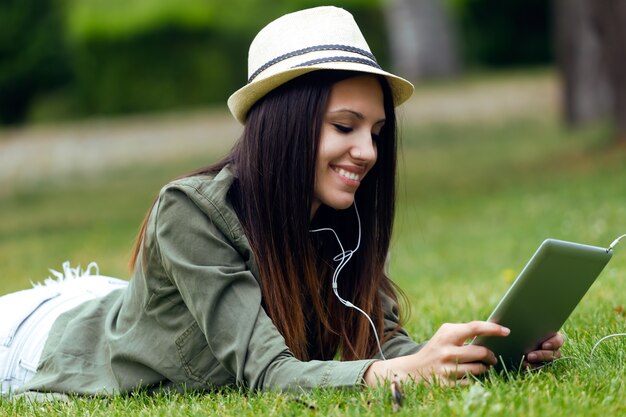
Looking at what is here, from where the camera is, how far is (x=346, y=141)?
3623 mm

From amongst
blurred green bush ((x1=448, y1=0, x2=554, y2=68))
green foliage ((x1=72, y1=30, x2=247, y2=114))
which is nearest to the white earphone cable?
green foliage ((x1=72, y1=30, x2=247, y2=114))

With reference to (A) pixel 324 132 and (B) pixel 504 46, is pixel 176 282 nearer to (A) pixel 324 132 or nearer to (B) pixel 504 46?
(A) pixel 324 132

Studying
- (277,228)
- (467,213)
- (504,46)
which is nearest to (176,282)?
(277,228)

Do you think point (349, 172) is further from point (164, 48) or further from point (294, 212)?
point (164, 48)

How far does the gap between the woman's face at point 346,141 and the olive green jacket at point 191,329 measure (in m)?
0.32

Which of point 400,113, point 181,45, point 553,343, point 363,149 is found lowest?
point 400,113

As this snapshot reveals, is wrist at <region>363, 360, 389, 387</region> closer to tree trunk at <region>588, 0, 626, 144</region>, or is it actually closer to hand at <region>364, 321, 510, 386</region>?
hand at <region>364, 321, 510, 386</region>

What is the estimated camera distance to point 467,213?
11562mm

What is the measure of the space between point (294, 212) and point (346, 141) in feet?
0.94

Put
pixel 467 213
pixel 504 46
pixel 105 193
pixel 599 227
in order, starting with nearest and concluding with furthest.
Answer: pixel 599 227 → pixel 467 213 → pixel 105 193 → pixel 504 46

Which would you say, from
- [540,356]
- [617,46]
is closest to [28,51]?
[617,46]

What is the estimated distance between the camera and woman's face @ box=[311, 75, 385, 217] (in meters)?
3.61

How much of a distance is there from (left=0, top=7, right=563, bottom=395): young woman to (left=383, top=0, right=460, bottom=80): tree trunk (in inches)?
643

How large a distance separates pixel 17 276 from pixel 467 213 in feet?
15.2
